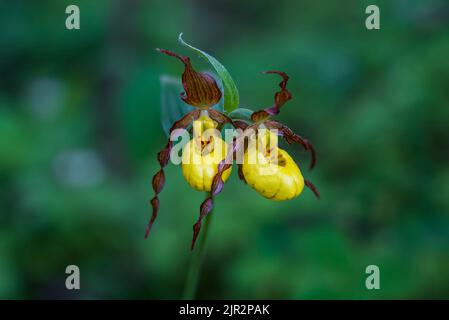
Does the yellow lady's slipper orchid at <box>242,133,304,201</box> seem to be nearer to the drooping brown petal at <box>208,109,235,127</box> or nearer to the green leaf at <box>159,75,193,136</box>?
the drooping brown petal at <box>208,109,235,127</box>

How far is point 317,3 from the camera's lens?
10.5ft

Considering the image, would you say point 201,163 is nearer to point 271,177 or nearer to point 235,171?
point 271,177

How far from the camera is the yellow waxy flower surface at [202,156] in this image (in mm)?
1162

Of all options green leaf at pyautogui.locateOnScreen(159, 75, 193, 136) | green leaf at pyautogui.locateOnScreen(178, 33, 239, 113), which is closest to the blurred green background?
green leaf at pyautogui.locateOnScreen(159, 75, 193, 136)

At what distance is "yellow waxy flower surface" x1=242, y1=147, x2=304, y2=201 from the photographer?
1.19m

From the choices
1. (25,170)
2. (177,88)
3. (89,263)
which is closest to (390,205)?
(177,88)

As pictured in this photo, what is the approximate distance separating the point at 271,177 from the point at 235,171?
1042 millimetres

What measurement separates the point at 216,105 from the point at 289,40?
1568 millimetres

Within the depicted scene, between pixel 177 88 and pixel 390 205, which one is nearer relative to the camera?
pixel 177 88

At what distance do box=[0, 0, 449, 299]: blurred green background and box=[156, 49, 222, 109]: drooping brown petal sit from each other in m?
0.59

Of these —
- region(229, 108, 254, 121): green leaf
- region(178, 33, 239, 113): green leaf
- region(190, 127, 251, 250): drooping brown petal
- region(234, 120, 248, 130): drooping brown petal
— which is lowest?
region(190, 127, 251, 250): drooping brown petal

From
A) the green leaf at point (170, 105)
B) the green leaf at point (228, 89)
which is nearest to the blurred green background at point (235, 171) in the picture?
the green leaf at point (170, 105)

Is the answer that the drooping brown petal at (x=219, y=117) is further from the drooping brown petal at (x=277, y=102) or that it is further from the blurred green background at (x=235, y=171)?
the blurred green background at (x=235, y=171)

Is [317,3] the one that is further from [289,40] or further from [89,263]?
[89,263]
